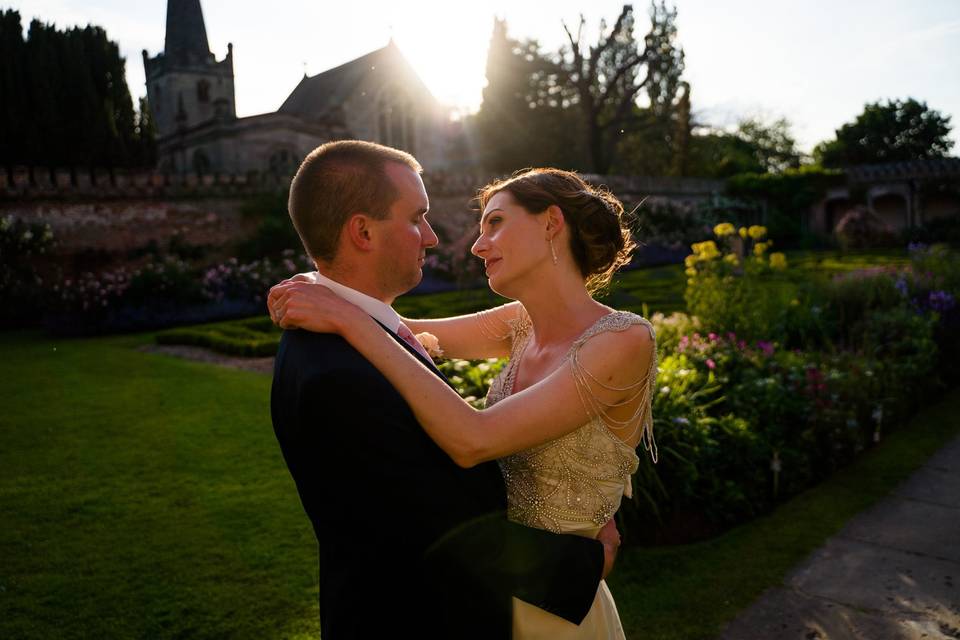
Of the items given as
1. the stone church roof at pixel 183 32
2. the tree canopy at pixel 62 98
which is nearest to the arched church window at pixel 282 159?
the tree canopy at pixel 62 98

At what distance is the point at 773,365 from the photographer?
7.02 metres

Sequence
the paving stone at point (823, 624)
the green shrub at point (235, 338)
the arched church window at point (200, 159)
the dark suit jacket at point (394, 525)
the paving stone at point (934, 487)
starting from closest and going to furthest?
the dark suit jacket at point (394, 525) < the paving stone at point (823, 624) < the paving stone at point (934, 487) < the green shrub at point (235, 338) < the arched church window at point (200, 159)

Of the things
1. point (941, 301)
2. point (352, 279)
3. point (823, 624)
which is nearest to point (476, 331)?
point (352, 279)

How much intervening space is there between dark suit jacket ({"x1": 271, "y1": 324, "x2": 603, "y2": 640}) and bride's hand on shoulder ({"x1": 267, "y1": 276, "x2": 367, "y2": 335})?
0.13 ft

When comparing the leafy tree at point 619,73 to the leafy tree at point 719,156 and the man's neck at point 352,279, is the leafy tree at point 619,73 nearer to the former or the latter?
the leafy tree at point 719,156

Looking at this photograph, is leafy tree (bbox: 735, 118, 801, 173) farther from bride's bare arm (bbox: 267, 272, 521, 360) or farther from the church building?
bride's bare arm (bbox: 267, 272, 521, 360)

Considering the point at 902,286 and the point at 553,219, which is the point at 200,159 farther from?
the point at 553,219

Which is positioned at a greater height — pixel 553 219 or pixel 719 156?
pixel 719 156

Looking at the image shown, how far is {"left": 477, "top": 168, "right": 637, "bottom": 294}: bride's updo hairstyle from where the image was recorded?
2.28m

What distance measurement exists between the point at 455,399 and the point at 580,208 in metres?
0.84

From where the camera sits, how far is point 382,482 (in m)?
1.64

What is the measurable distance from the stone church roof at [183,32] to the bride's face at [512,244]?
147 ft

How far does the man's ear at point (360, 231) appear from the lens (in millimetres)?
1923

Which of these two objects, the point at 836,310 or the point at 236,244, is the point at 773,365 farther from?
the point at 236,244
